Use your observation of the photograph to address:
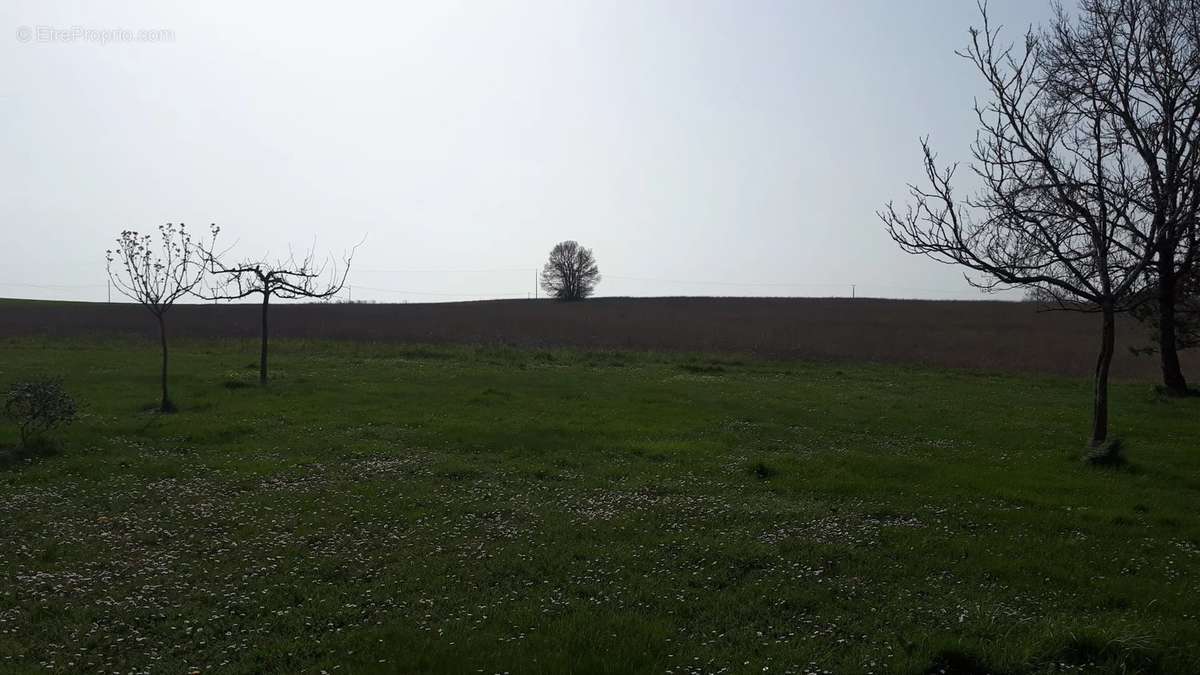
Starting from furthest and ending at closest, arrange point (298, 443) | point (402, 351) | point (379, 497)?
point (402, 351), point (298, 443), point (379, 497)

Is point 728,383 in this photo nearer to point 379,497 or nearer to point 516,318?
point 379,497

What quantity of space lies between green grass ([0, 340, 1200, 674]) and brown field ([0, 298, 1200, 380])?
25443 mm

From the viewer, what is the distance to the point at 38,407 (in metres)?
15.1

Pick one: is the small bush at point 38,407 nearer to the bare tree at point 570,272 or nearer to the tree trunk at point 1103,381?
the tree trunk at point 1103,381

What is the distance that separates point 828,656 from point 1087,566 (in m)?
4.34

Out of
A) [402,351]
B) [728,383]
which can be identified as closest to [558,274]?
[402,351]

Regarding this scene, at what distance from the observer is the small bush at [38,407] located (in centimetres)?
1502

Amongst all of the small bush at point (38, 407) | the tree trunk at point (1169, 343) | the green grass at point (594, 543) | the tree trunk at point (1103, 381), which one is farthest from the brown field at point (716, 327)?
the small bush at point (38, 407)

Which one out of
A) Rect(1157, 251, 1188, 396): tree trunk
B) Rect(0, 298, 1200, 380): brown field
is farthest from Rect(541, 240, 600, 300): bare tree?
Rect(1157, 251, 1188, 396): tree trunk

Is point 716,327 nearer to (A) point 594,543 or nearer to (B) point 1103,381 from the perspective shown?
(B) point 1103,381

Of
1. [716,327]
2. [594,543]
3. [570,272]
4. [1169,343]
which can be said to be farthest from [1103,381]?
[570,272]

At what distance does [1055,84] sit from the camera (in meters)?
19.1

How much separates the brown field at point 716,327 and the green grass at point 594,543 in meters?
25.4

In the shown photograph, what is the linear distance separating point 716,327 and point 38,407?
51.4m
